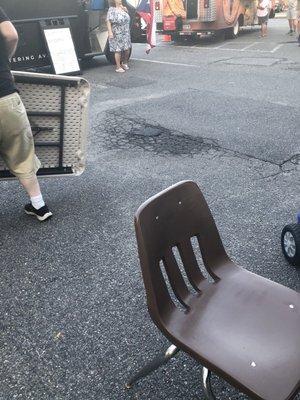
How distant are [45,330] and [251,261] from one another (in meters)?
1.44

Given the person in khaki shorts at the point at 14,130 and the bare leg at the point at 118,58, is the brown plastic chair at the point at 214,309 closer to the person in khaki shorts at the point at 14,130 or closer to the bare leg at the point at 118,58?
the person in khaki shorts at the point at 14,130

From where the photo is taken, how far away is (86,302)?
2488mm

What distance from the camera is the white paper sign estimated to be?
7.99 m

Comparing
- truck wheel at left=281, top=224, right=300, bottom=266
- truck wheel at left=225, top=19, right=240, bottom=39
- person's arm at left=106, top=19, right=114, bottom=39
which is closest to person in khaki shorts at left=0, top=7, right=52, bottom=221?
truck wheel at left=281, top=224, right=300, bottom=266

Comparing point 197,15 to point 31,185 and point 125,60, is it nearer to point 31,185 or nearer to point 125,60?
point 125,60

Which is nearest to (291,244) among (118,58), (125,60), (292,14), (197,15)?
(118,58)

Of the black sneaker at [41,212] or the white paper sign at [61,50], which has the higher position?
the white paper sign at [61,50]

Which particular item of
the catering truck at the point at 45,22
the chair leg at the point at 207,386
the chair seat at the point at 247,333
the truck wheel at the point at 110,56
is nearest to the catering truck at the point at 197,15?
the truck wheel at the point at 110,56

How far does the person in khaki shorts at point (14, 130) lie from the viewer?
2805mm

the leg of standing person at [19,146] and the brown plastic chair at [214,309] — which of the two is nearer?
the brown plastic chair at [214,309]

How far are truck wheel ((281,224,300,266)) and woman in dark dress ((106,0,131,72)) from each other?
7106mm

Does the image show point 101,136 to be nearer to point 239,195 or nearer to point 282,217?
point 239,195

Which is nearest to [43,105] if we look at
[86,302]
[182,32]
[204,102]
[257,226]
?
[86,302]

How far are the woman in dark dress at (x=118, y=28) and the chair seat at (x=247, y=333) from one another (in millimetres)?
7754
